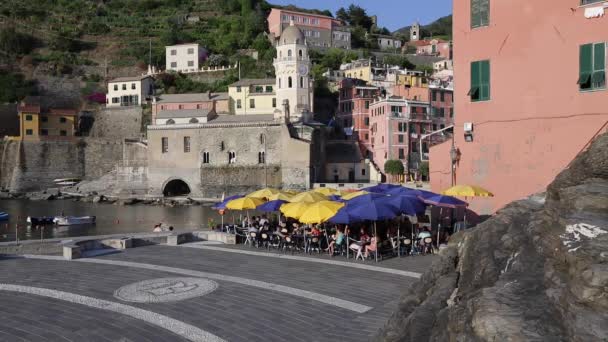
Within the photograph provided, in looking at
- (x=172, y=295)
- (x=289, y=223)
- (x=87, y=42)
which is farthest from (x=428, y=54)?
(x=172, y=295)

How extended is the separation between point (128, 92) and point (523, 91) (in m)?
71.2

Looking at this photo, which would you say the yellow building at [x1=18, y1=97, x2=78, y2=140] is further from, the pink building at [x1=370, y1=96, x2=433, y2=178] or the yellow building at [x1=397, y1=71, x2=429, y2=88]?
the yellow building at [x1=397, y1=71, x2=429, y2=88]

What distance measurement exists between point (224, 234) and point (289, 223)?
255cm

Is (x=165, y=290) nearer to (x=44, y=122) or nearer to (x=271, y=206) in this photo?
(x=271, y=206)

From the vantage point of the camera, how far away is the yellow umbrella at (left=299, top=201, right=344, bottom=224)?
14.9 meters

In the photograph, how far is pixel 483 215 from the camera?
17.5 metres

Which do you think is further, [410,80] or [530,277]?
[410,80]

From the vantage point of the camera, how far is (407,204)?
1559 centimetres

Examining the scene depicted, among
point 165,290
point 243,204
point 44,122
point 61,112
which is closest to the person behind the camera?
point 165,290

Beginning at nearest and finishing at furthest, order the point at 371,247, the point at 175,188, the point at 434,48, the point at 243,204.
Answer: the point at 371,247 → the point at 243,204 → the point at 175,188 → the point at 434,48

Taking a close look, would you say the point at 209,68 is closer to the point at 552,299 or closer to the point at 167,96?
the point at 167,96

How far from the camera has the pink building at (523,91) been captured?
1443 cm

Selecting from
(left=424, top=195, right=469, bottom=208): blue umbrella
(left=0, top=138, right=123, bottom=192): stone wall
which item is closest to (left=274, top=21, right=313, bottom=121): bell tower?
(left=0, top=138, right=123, bottom=192): stone wall

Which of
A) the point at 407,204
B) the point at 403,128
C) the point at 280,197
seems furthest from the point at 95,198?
the point at 407,204
